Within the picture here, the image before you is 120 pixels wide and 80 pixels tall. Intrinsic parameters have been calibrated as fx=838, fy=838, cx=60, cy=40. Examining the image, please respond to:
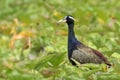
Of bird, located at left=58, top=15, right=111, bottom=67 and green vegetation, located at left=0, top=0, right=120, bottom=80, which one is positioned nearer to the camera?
green vegetation, located at left=0, top=0, right=120, bottom=80

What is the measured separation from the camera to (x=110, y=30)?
14.2m

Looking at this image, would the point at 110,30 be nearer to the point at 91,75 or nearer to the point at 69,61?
the point at 69,61

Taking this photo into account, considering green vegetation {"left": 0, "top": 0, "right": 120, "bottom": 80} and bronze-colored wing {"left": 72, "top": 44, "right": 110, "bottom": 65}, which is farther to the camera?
bronze-colored wing {"left": 72, "top": 44, "right": 110, "bottom": 65}

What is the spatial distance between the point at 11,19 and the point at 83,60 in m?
6.21

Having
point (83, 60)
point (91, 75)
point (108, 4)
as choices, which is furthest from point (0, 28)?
point (91, 75)

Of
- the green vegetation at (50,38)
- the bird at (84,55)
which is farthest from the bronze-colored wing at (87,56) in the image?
the green vegetation at (50,38)

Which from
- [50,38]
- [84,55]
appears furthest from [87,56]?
[50,38]

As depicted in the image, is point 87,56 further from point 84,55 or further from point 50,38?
point 50,38

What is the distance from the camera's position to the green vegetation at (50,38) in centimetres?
828

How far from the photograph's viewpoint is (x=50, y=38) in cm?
1277

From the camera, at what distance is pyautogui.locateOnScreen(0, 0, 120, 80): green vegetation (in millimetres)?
8281

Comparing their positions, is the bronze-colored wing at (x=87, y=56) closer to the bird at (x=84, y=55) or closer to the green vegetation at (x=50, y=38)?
the bird at (x=84, y=55)

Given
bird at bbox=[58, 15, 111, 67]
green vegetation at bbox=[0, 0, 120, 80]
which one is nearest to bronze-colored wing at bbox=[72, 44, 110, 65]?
bird at bbox=[58, 15, 111, 67]

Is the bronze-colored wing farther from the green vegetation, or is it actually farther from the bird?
the green vegetation
